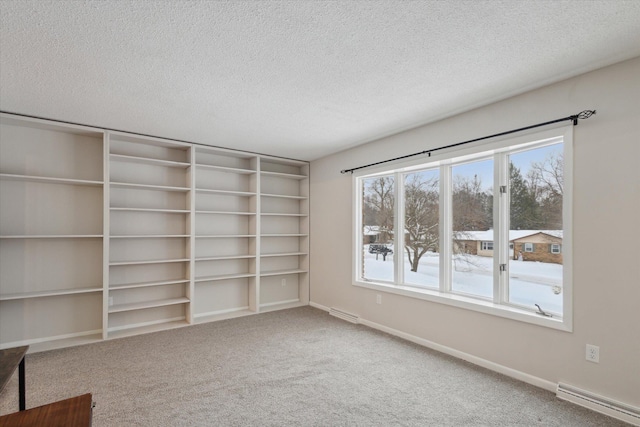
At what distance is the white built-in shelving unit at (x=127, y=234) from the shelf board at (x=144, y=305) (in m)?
A: 0.02

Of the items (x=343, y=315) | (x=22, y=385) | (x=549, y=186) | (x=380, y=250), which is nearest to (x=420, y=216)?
Answer: (x=380, y=250)

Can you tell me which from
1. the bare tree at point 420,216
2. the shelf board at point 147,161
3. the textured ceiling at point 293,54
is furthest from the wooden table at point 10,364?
the bare tree at point 420,216

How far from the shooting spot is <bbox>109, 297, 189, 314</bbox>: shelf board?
4.00 metres

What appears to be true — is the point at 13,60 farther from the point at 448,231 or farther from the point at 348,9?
the point at 448,231

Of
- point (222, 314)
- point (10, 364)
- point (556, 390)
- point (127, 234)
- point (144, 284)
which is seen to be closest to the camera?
point (10, 364)

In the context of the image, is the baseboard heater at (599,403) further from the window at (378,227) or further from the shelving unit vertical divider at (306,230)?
the shelving unit vertical divider at (306,230)

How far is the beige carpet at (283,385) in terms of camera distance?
2.27m

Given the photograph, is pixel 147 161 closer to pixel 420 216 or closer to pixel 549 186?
pixel 420 216

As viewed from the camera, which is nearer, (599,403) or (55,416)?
(55,416)

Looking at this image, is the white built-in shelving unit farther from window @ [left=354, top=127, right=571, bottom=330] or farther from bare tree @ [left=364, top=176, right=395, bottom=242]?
window @ [left=354, top=127, right=571, bottom=330]

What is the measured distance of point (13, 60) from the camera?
2285mm

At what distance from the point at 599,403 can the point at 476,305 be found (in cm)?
106

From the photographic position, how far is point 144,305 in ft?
13.6

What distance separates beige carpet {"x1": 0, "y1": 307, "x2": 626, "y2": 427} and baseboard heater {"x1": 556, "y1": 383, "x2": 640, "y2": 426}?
60mm
